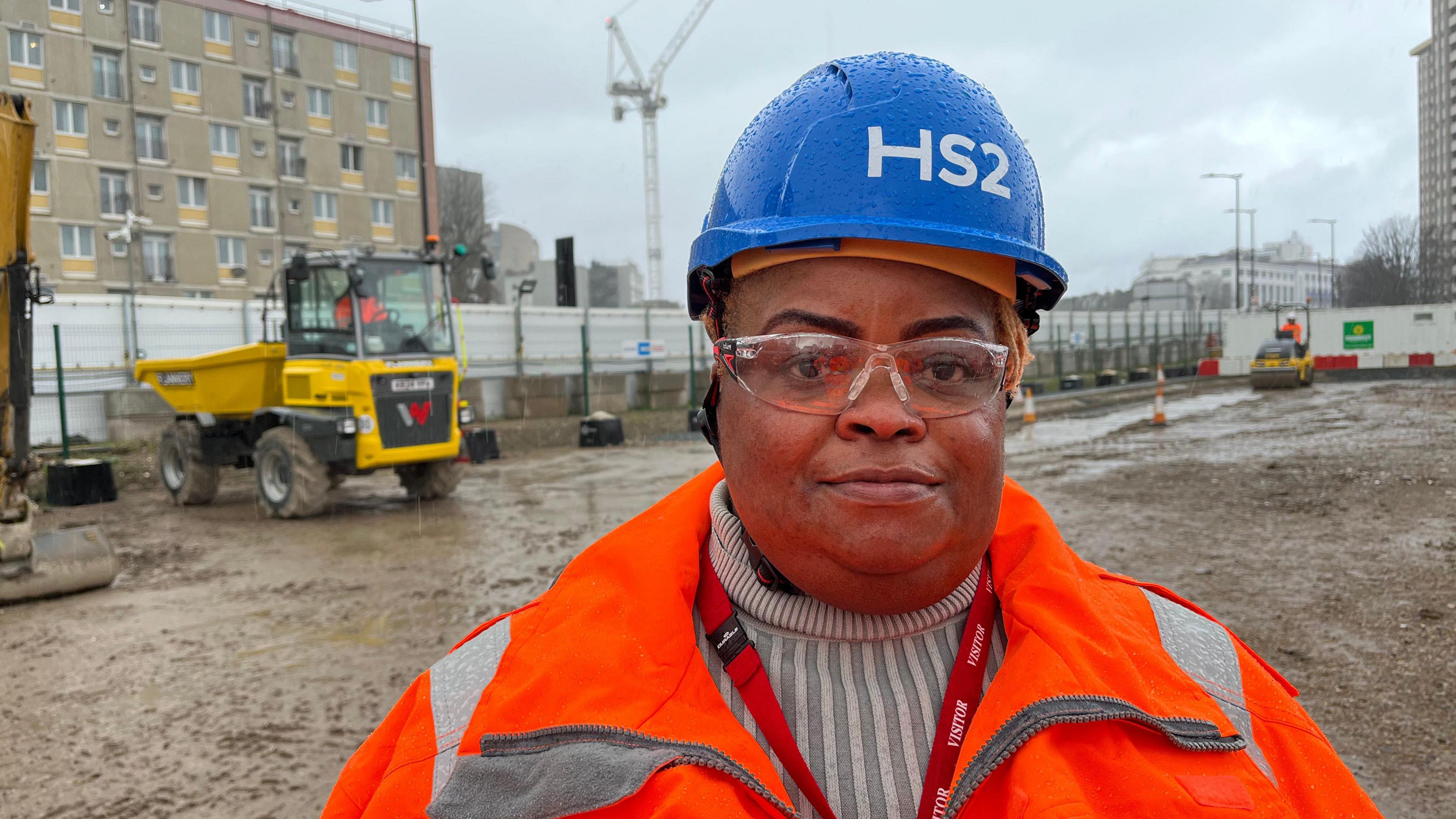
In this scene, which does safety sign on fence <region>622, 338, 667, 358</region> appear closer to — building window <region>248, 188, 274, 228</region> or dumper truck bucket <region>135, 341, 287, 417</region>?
dumper truck bucket <region>135, 341, 287, 417</region>

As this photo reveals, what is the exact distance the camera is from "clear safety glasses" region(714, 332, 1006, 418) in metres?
1.27

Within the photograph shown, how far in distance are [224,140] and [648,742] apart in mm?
38317

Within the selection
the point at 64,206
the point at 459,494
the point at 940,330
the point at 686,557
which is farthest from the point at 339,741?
the point at 64,206

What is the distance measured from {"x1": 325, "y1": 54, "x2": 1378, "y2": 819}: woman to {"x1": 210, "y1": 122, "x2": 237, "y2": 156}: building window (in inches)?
1481

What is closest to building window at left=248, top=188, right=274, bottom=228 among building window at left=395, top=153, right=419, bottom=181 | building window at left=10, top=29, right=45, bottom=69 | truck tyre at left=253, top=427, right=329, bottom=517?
building window at left=395, top=153, right=419, bottom=181

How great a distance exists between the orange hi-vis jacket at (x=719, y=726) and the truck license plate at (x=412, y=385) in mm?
9314

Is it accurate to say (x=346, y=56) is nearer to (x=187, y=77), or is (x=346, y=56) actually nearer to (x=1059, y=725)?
(x=187, y=77)

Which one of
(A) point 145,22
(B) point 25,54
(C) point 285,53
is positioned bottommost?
(B) point 25,54

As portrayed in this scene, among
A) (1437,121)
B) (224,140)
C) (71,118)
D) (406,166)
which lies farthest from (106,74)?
(1437,121)

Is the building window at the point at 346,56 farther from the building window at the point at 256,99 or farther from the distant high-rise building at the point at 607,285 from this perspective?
the distant high-rise building at the point at 607,285

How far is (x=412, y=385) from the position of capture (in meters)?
10.2

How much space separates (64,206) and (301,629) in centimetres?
3033

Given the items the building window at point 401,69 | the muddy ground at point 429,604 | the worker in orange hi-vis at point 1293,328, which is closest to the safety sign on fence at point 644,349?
the muddy ground at point 429,604

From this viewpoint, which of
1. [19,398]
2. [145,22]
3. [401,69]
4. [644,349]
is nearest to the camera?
[19,398]
